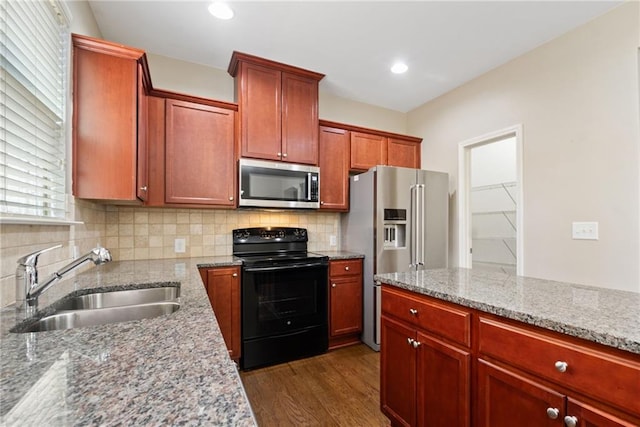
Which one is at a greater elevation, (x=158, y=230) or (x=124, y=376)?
(x=158, y=230)

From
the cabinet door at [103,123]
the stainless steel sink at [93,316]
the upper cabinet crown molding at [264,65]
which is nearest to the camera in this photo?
the stainless steel sink at [93,316]

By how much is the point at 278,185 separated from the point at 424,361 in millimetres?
1853

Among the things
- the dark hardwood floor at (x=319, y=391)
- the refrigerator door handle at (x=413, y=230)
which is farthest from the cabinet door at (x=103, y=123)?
the refrigerator door handle at (x=413, y=230)

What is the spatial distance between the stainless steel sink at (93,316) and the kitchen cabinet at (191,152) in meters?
1.28

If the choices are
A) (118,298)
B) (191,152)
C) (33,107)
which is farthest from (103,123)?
(118,298)

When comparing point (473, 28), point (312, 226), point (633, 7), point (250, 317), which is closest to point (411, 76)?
point (473, 28)

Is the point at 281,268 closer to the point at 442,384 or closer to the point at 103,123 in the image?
the point at 442,384

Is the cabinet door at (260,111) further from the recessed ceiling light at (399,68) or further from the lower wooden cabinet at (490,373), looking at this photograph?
the lower wooden cabinet at (490,373)

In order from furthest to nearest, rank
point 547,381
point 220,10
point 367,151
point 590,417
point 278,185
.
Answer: point 367,151 < point 278,185 < point 220,10 < point 547,381 < point 590,417

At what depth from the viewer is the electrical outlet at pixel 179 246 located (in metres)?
2.63

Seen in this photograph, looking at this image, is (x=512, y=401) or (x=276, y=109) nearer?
(x=512, y=401)

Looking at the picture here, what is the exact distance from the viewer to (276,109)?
2695 millimetres

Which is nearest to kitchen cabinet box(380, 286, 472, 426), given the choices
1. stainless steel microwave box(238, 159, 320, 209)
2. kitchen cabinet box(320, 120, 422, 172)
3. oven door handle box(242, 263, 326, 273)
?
oven door handle box(242, 263, 326, 273)

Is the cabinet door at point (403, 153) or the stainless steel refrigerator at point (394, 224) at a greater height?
the cabinet door at point (403, 153)
